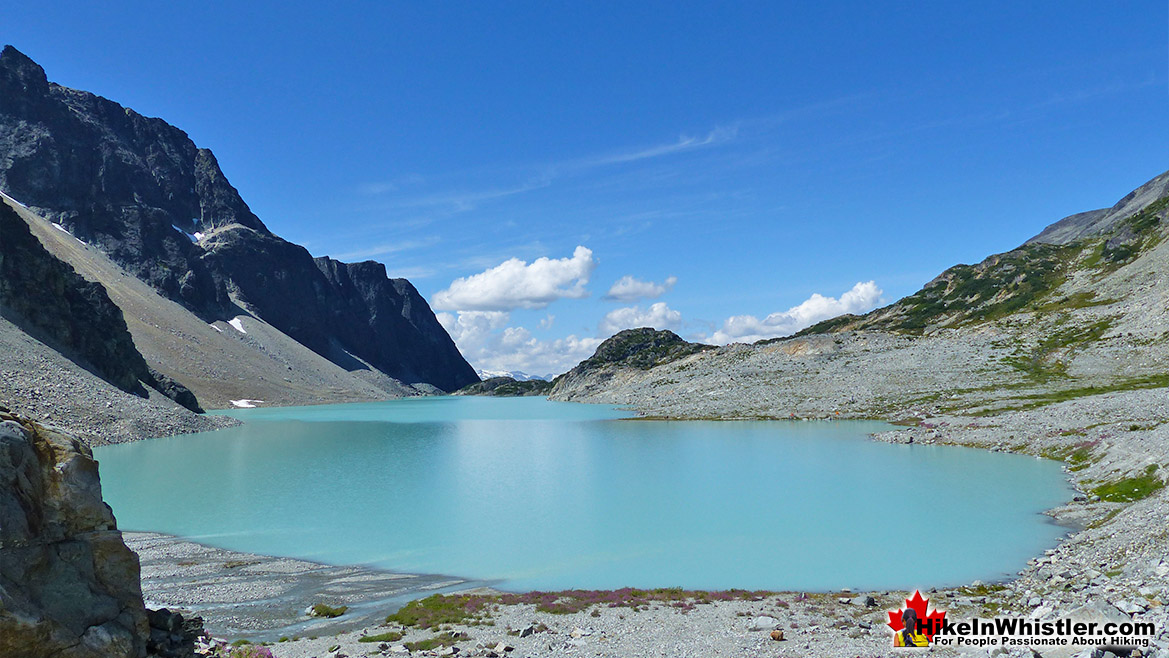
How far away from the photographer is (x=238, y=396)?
170 metres

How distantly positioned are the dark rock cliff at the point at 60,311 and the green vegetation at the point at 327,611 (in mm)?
93883

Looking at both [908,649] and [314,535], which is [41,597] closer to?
[908,649]

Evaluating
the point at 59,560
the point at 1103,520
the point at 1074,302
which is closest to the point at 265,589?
the point at 59,560

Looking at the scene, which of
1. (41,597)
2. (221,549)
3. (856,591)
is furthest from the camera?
(221,549)

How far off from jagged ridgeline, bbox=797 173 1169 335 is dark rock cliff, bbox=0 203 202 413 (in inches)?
6077

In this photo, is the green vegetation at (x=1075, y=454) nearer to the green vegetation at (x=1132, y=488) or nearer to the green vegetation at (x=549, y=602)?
the green vegetation at (x=1132, y=488)

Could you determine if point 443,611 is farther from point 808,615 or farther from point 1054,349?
point 1054,349

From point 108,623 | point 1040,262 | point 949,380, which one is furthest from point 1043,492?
point 1040,262

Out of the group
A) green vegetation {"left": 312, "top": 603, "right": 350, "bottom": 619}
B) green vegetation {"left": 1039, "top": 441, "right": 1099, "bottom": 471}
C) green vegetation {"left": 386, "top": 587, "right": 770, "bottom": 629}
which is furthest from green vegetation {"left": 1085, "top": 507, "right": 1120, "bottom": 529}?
green vegetation {"left": 312, "top": 603, "right": 350, "bottom": 619}

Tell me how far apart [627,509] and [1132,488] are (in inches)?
984

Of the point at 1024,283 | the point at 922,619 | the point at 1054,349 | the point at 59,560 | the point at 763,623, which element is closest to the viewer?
the point at 59,560

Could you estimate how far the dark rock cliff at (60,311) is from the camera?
9106cm

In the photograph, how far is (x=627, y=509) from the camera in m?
36.4

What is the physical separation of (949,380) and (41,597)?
10191 cm
